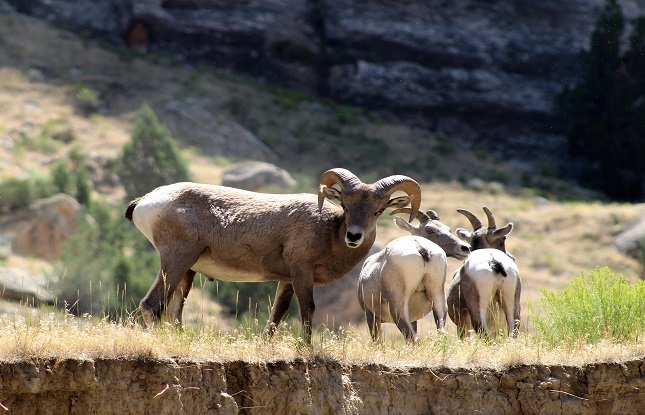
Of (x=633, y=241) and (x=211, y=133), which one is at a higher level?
(x=633, y=241)

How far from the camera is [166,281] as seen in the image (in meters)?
10.8

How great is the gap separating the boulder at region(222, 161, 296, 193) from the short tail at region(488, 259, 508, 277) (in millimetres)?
26819

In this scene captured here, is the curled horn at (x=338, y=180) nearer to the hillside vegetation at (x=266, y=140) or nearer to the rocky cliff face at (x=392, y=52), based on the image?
the hillside vegetation at (x=266, y=140)

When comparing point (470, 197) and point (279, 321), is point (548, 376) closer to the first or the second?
point (279, 321)

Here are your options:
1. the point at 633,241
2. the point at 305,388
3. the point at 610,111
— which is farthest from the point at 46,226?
the point at 610,111

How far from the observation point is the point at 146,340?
890cm

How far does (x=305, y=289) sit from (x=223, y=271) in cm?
110

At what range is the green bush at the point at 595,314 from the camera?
11.8m

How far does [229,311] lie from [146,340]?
23.1 m

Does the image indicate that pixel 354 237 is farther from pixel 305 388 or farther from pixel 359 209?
pixel 305 388

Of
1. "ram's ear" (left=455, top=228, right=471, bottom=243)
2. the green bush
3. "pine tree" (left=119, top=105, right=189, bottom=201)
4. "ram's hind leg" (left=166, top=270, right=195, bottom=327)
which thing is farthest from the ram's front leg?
"pine tree" (left=119, top=105, right=189, bottom=201)

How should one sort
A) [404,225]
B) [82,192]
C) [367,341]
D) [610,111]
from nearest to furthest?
[367,341] → [404,225] → [82,192] → [610,111]

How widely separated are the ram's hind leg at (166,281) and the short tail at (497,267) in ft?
12.2

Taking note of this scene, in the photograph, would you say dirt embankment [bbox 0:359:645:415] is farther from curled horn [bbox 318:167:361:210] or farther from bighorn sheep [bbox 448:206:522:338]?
curled horn [bbox 318:167:361:210]
